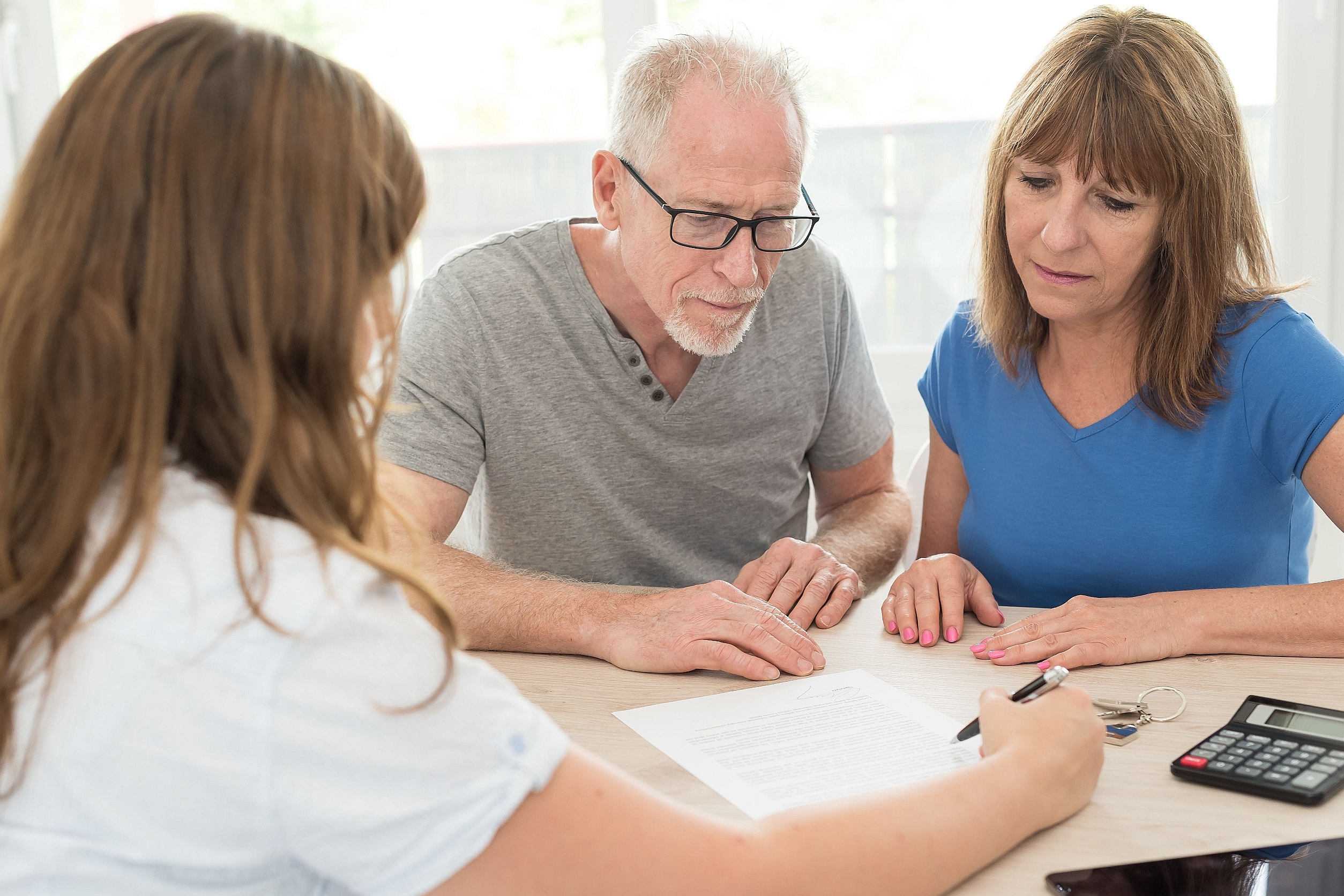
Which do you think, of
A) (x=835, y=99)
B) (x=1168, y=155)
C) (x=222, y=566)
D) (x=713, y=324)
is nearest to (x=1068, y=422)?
(x=1168, y=155)

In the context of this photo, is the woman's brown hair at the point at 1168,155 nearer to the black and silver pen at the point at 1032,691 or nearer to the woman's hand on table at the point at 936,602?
the woman's hand on table at the point at 936,602

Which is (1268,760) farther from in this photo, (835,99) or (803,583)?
(835,99)

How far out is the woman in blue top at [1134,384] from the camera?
133 centimetres

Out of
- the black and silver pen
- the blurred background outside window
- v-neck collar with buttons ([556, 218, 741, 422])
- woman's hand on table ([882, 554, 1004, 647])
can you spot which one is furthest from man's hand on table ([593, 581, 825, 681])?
the blurred background outside window

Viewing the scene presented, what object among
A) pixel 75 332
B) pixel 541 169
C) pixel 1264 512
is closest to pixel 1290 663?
pixel 1264 512

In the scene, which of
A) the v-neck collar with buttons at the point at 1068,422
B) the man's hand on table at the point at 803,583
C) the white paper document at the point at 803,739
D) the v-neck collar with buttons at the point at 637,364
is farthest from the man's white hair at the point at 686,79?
the white paper document at the point at 803,739

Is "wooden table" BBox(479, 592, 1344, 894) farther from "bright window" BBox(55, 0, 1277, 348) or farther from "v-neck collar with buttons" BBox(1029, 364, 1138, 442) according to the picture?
"bright window" BBox(55, 0, 1277, 348)

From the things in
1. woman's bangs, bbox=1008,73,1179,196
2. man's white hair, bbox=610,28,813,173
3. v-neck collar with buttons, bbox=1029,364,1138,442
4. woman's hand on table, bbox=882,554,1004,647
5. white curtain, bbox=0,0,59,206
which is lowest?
woman's hand on table, bbox=882,554,1004,647

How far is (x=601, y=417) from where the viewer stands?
5.77ft

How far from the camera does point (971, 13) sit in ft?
9.18

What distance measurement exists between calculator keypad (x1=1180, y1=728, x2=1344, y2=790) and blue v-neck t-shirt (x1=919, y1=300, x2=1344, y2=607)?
0.52 m

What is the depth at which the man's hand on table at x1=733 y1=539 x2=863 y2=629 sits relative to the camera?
1384 millimetres

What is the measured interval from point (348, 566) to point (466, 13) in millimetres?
2724

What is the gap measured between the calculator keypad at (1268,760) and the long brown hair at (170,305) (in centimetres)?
67
